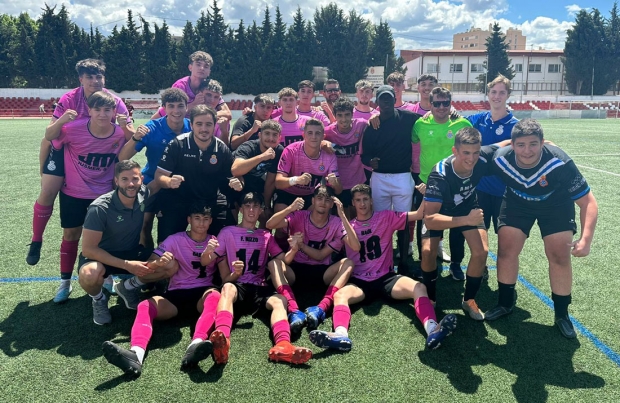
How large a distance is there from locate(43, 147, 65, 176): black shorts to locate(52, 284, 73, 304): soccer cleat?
1219mm

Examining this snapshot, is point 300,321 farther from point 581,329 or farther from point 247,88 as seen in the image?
point 247,88

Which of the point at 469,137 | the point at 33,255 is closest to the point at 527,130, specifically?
the point at 469,137

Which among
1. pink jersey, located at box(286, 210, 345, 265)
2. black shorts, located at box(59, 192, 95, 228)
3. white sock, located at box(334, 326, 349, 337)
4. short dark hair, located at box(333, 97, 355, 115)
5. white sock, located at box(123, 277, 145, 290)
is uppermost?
short dark hair, located at box(333, 97, 355, 115)

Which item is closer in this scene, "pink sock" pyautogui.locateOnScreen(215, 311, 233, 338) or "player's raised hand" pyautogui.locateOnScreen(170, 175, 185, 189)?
"pink sock" pyautogui.locateOnScreen(215, 311, 233, 338)

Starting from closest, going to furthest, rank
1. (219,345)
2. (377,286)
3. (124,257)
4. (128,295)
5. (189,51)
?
(219,345) < (128,295) < (124,257) < (377,286) < (189,51)

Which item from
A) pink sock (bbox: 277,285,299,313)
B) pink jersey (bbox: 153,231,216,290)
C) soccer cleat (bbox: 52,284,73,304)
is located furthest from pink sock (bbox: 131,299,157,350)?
soccer cleat (bbox: 52,284,73,304)

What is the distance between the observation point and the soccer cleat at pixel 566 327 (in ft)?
12.4

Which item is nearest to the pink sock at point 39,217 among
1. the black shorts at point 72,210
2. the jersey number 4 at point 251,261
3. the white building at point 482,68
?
the black shorts at point 72,210

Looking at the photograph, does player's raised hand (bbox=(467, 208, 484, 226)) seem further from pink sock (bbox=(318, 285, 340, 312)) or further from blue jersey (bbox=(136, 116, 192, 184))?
blue jersey (bbox=(136, 116, 192, 184))

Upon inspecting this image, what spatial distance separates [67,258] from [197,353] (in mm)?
2241

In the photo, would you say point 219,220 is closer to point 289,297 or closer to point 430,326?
point 289,297

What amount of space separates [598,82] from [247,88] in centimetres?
4355

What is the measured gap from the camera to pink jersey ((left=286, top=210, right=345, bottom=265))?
15.2ft

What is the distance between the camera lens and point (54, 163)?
479cm
